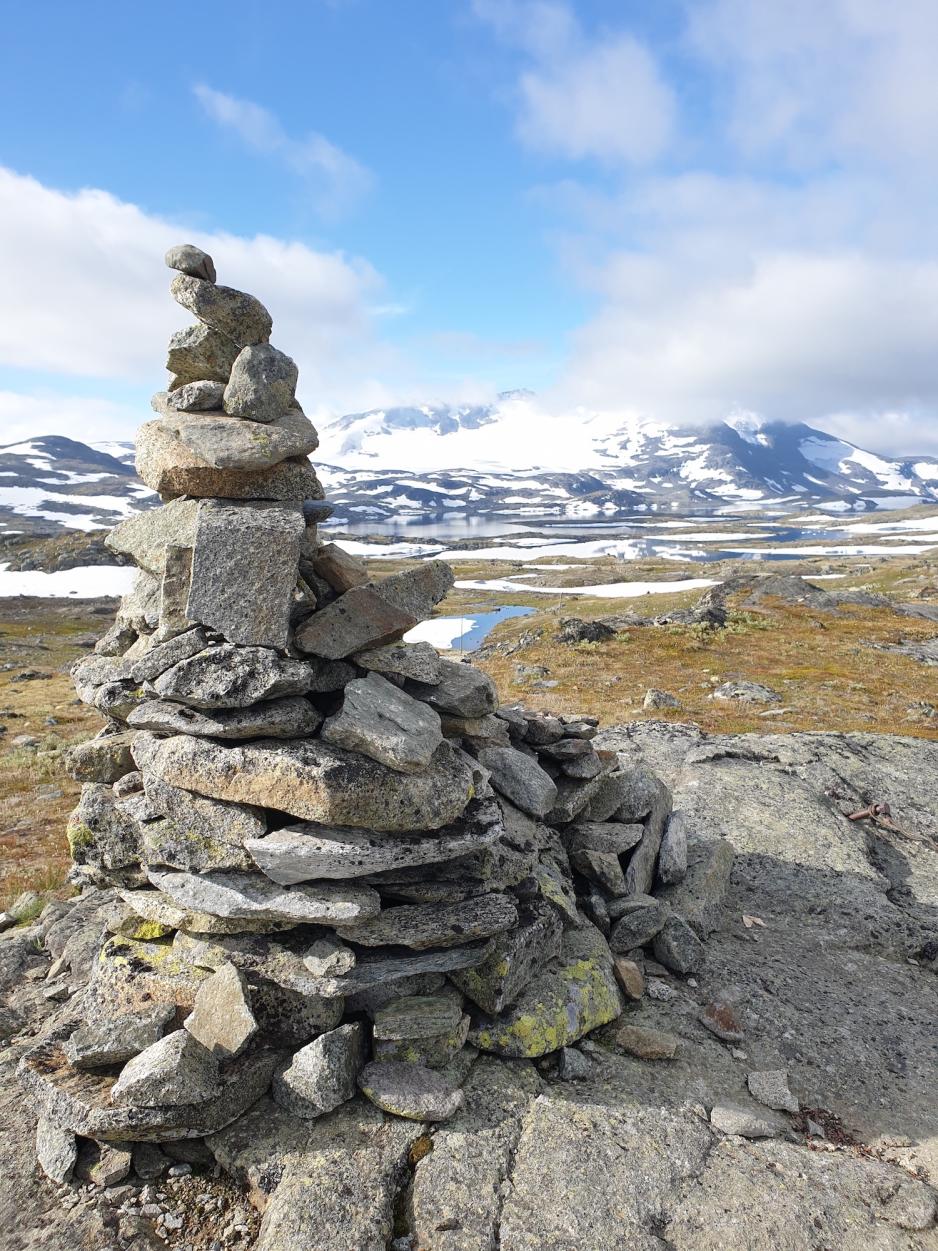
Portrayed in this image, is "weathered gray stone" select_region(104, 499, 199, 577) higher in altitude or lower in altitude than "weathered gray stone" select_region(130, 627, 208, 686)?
higher

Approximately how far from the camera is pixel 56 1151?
8.98 meters

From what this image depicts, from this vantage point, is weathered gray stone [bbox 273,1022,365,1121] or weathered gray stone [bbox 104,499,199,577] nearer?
weathered gray stone [bbox 273,1022,365,1121]

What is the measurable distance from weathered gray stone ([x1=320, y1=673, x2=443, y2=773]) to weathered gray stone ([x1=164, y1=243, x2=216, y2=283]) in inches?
286

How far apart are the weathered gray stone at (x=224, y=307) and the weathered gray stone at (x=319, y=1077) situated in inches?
433

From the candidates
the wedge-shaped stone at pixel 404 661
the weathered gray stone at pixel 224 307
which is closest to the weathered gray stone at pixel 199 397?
the weathered gray stone at pixel 224 307

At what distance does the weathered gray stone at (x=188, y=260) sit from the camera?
11531mm

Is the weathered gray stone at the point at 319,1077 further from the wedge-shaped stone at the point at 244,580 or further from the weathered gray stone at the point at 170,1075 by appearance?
the wedge-shaped stone at the point at 244,580

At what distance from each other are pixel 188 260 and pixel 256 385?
2.26 metres

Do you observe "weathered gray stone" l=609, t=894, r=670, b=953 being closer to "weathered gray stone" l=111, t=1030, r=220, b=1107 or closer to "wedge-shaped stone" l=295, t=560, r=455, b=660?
"wedge-shaped stone" l=295, t=560, r=455, b=660

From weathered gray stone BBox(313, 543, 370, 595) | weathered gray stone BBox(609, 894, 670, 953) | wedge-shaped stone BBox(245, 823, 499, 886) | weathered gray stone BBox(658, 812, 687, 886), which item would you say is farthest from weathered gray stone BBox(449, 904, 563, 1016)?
weathered gray stone BBox(313, 543, 370, 595)

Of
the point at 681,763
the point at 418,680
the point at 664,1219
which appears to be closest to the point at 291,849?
the point at 418,680

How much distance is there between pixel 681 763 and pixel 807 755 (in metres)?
4.78

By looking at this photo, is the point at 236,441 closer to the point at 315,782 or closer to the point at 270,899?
the point at 315,782

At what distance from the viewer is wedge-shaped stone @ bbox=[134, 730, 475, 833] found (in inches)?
384
